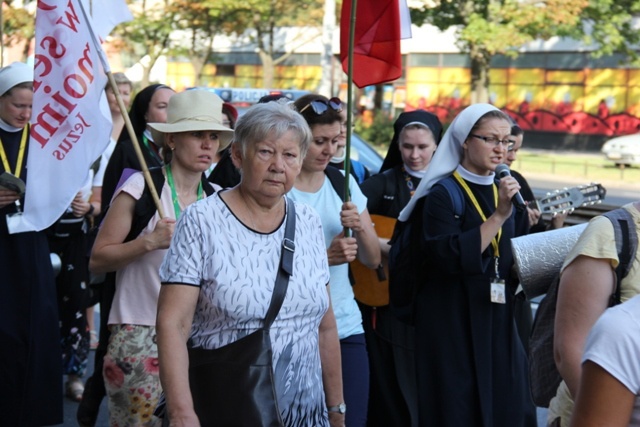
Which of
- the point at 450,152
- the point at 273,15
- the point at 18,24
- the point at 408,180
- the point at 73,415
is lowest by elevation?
the point at 73,415

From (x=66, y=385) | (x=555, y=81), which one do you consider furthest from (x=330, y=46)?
(x=66, y=385)

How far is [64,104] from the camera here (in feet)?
16.2

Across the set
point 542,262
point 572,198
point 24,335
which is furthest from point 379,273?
point 542,262

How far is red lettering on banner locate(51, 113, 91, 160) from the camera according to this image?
497 cm

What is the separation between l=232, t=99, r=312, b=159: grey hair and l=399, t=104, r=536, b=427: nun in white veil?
1612 mm

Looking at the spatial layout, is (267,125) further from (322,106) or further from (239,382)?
(322,106)

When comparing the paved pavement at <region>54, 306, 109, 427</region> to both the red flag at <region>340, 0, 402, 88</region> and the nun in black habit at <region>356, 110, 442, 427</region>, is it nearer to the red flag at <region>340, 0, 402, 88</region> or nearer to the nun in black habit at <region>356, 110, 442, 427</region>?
the nun in black habit at <region>356, 110, 442, 427</region>

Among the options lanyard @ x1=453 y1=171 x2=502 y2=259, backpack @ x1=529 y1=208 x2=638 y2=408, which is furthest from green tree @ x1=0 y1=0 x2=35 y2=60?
backpack @ x1=529 y1=208 x2=638 y2=408

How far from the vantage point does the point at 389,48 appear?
579 centimetres

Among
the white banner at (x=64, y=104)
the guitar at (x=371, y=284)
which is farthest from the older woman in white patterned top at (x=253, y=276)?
the guitar at (x=371, y=284)

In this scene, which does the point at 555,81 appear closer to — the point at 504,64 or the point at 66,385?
the point at 504,64

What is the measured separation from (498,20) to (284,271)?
2670 cm

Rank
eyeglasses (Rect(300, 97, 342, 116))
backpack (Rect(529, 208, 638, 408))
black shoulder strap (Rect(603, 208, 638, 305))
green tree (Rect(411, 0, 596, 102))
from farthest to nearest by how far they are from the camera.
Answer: green tree (Rect(411, 0, 596, 102)) < eyeglasses (Rect(300, 97, 342, 116)) < backpack (Rect(529, 208, 638, 408)) < black shoulder strap (Rect(603, 208, 638, 305))

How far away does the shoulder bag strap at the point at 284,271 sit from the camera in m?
3.55
